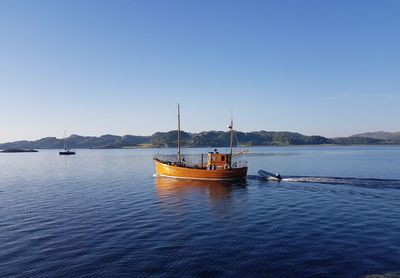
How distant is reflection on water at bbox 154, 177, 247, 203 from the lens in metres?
41.0

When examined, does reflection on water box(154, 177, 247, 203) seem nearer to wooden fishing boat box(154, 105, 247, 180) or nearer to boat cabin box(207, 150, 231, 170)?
wooden fishing boat box(154, 105, 247, 180)

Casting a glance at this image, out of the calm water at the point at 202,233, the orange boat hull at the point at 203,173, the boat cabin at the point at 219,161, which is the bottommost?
the calm water at the point at 202,233

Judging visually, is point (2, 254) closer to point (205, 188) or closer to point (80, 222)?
point (80, 222)

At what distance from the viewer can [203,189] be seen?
4728 cm

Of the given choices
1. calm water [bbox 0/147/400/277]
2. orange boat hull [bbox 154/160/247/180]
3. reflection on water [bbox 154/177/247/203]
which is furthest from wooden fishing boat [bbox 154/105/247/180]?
calm water [bbox 0/147/400/277]

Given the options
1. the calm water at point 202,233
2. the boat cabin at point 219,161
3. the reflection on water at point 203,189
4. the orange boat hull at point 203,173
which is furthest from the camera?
the boat cabin at point 219,161

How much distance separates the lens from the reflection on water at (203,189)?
134 feet

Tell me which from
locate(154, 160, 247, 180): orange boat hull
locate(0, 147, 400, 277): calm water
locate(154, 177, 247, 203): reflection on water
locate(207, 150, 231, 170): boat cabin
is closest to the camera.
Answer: locate(0, 147, 400, 277): calm water

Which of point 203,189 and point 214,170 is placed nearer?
point 203,189

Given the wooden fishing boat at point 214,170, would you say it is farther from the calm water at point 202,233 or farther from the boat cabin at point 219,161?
the calm water at point 202,233

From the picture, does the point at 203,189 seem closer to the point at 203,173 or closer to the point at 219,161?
the point at 203,173

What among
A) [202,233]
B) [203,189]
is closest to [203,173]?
[203,189]

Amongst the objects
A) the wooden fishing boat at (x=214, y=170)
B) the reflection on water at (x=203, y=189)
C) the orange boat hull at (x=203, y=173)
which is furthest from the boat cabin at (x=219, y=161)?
the reflection on water at (x=203, y=189)

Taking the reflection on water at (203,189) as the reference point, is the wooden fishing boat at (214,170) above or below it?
above
